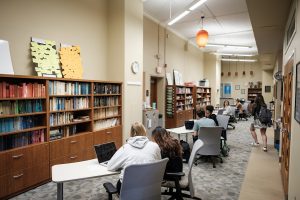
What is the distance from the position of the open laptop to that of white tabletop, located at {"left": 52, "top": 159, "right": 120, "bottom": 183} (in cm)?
7

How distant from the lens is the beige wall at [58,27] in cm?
372

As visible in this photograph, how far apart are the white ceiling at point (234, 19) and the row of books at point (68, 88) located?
2.72m

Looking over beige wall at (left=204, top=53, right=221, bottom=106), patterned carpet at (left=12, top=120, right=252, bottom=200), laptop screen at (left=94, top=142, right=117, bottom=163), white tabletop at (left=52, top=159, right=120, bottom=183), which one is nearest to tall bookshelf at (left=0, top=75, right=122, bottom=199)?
patterned carpet at (left=12, top=120, right=252, bottom=200)

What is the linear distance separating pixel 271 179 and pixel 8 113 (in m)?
4.57

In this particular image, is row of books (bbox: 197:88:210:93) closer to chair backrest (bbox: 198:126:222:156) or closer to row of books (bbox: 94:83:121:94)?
row of books (bbox: 94:83:121:94)

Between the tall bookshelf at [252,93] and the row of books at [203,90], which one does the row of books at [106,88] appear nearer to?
the row of books at [203,90]

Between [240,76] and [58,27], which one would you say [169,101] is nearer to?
[58,27]

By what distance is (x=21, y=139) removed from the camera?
3438mm

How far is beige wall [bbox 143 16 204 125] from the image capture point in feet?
25.6

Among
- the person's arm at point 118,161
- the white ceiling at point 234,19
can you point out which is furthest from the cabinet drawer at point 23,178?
the white ceiling at point 234,19

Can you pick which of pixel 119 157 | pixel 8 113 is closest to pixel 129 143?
pixel 119 157

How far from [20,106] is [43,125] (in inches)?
19.9

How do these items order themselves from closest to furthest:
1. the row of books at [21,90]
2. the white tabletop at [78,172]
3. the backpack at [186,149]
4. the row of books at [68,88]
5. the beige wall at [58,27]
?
the white tabletop at [78,172] < the row of books at [21,90] < the beige wall at [58,27] < the row of books at [68,88] < the backpack at [186,149]

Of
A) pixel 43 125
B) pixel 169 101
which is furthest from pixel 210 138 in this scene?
pixel 169 101
